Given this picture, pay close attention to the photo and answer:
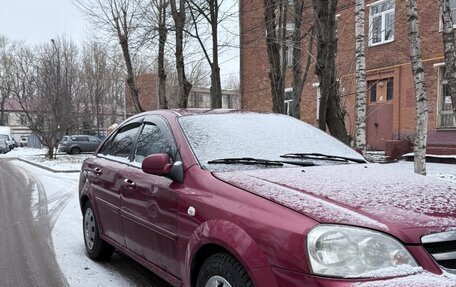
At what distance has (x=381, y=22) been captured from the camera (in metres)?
19.2

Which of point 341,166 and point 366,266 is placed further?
point 341,166

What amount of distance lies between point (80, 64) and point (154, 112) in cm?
4396

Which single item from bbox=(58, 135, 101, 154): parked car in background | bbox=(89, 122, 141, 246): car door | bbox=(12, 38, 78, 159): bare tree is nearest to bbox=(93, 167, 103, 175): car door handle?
bbox=(89, 122, 141, 246): car door

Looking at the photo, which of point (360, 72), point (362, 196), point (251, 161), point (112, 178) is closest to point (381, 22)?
point (360, 72)

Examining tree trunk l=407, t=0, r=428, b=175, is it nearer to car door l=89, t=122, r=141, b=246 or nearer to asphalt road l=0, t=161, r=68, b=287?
car door l=89, t=122, r=141, b=246

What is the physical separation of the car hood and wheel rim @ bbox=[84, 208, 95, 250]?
2.74 m

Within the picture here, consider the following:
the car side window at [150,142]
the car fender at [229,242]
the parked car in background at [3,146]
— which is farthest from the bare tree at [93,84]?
the car fender at [229,242]

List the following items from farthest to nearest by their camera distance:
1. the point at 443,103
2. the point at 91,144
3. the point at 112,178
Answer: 1. the point at 91,144
2. the point at 443,103
3. the point at 112,178

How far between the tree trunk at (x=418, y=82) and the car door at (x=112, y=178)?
6.13 m

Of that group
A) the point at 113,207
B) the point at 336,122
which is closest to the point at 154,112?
the point at 113,207

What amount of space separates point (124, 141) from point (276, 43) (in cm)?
666

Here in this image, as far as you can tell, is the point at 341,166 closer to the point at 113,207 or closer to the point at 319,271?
the point at 319,271

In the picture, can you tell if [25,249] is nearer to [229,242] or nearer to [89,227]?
[89,227]

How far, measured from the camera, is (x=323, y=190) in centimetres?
267
